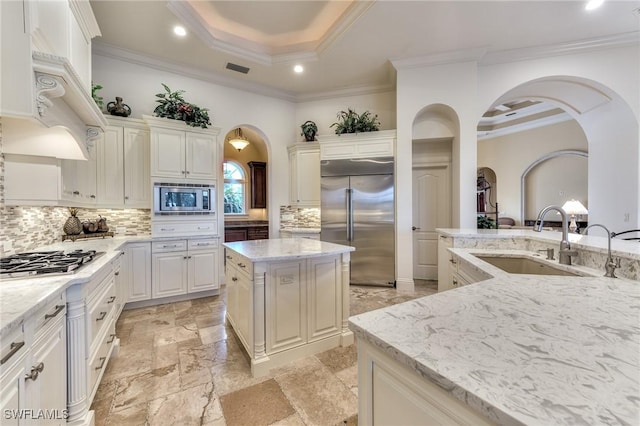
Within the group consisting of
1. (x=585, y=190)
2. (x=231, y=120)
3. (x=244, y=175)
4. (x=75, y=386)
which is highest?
(x=231, y=120)

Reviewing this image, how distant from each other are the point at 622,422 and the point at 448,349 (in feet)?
0.96

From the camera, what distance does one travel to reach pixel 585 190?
20.4 feet

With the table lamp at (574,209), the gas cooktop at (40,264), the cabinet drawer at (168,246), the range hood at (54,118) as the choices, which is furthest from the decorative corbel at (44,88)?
the table lamp at (574,209)

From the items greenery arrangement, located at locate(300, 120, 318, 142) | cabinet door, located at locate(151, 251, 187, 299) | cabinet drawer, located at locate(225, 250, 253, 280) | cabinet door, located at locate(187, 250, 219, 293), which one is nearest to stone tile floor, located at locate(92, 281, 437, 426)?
cabinet door, located at locate(151, 251, 187, 299)

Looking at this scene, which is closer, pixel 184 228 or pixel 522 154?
pixel 184 228

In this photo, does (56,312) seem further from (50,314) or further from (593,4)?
(593,4)

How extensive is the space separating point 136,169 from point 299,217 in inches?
105

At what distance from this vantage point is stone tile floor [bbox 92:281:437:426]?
164 centimetres

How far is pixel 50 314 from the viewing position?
1.24m

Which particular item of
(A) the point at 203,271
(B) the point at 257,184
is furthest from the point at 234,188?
(A) the point at 203,271

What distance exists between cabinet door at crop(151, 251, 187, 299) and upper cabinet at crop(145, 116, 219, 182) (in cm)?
104

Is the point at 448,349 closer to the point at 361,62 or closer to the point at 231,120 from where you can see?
the point at 361,62

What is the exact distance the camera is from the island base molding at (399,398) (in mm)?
589

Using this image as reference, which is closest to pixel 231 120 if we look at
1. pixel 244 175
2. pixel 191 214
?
pixel 191 214
